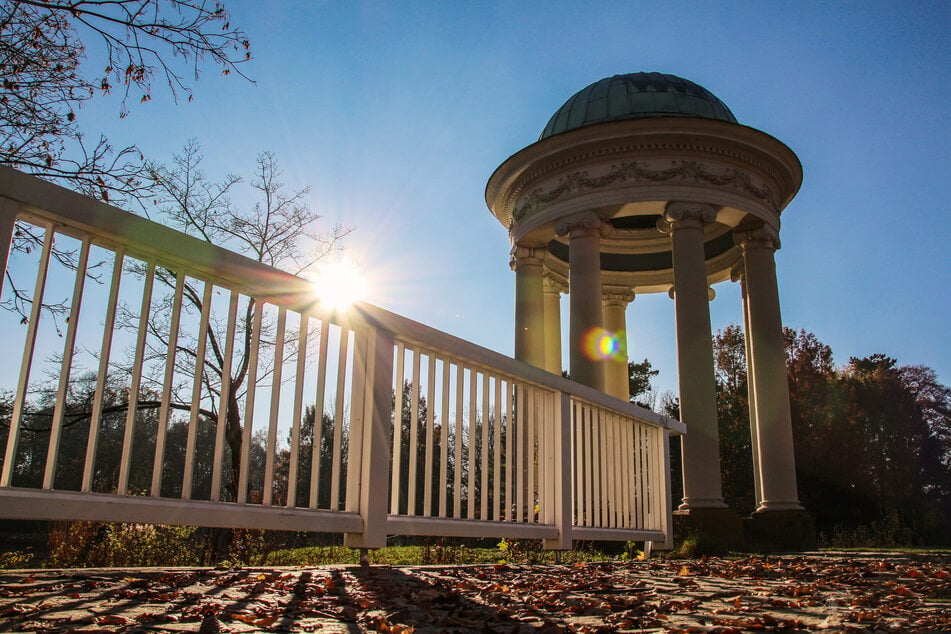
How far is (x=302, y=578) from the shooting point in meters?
3.81

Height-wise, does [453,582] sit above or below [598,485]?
below

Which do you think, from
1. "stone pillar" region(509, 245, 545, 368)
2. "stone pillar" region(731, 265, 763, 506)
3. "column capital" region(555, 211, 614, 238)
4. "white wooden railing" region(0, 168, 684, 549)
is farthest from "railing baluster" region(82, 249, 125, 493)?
"stone pillar" region(731, 265, 763, 506)

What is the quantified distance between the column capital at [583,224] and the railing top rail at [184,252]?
47.5 feet

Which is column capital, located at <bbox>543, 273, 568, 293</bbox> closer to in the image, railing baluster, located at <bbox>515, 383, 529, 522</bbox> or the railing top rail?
railing baluster, located at <bbox>515, 383, 529, 522</bbox>

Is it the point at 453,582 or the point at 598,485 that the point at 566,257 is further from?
the point at 453,582

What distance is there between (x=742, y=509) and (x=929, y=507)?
49.3 feet

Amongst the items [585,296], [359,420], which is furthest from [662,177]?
[359,420]

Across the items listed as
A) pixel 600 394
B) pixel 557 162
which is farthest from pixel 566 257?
pixel 600 394

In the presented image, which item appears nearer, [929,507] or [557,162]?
[557,162]

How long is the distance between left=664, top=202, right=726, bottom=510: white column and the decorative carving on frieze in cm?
76

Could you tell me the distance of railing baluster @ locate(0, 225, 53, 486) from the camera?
315 centimetres

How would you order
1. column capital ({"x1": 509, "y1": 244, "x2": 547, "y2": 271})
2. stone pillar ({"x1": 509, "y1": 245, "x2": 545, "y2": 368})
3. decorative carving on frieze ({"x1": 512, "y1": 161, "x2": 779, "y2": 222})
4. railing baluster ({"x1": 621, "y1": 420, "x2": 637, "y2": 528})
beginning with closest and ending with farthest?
railing baluster ({"x1": 621, "y1": 420, "x2": 637, "y2": 528}), decorative carving on frieze ({"x1": 512, "y1": 161, "x2": 779, "y2": 222}), stone pillar ({"x1": 509, "y1": 245, "x2": 545, "y2": 368}), column capital ({"x1": 509, "y1": 244, "x2": 547, "y2": 271})

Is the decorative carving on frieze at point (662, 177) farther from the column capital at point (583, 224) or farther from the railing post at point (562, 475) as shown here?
the railing post at point (562, 475)

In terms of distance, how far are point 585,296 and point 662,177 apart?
3.74 metres
